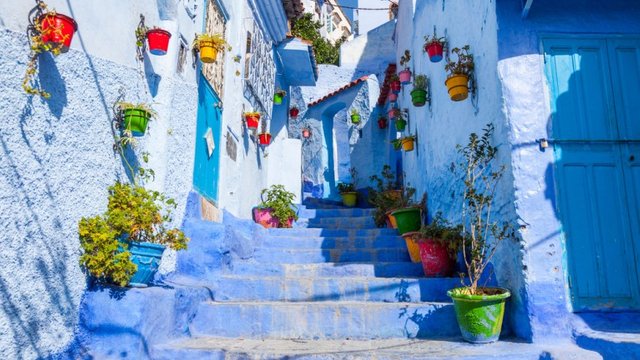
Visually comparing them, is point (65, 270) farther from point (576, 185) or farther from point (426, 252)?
point (576, 185)

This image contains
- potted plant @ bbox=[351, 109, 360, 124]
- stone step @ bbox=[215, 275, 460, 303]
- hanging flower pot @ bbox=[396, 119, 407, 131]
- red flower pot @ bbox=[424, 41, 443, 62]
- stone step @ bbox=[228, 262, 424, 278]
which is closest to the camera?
stone step @ bbox=[215, 275, 460, 303]

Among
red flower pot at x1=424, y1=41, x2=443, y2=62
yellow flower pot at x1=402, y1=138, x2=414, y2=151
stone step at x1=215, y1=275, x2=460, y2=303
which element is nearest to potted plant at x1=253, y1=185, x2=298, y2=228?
yellow flower pot at x1=402, y1=138, x2=414, y2=151

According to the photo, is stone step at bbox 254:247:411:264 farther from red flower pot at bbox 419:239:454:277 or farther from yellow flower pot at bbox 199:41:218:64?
yellow flower pot at bbox 199:41:218:64

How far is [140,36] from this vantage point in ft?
15.3

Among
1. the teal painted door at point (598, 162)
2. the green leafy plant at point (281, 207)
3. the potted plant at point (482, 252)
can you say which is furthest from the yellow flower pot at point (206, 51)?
the teal painted door at point (598, 162)

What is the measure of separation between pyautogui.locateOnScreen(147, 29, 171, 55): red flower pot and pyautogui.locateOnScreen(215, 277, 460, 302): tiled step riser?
248 centimetres

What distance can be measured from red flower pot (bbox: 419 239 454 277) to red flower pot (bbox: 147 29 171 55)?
3.47 meters

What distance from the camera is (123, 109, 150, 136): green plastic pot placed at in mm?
4176

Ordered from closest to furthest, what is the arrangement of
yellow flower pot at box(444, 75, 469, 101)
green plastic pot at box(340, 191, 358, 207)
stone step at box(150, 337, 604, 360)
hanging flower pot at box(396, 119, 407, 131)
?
stone step at box(150, 337, 604, 360)
yellow flower pot at box(444, 75, 469, 101)
hanging flower pot at box(396, 119, 407, 131)
green plastic pot at box(340, 191, 358, 207)

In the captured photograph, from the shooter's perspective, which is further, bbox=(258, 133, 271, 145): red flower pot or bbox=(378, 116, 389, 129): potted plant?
bbox=(378, 116, 389, 129): potted plant

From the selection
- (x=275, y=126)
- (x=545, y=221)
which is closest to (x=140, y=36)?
(x=545, y=221)

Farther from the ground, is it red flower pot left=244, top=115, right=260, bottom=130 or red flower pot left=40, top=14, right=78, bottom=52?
red flower pot left=244, top=115, right=260, bottom=130

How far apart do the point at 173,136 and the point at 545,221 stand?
152 inches

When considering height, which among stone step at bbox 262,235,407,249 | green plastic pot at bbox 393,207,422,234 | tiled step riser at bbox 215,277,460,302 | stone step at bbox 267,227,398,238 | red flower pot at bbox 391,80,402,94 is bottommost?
tiled step riser at bbox 215,277,460,302
